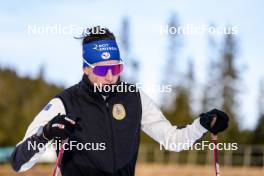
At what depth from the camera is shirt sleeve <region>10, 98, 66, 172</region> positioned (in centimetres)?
466

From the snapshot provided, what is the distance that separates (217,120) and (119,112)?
2.19 feet

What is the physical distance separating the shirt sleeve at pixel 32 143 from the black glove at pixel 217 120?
96 centimetres

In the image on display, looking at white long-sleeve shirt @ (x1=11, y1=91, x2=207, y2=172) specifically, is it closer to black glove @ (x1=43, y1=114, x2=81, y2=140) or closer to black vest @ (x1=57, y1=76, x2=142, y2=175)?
black vest @ (x1=57, y1=76, x2=142, y2=175)

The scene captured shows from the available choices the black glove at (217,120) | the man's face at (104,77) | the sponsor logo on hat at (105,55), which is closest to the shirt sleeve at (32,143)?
the man's face at (104,77)

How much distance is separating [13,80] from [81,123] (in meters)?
65.4

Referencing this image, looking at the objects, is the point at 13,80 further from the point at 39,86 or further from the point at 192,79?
the point at 192,79

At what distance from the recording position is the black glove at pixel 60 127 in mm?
4523

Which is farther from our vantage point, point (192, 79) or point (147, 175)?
point (192, 79)

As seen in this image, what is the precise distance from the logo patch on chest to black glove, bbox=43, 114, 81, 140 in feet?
1.49

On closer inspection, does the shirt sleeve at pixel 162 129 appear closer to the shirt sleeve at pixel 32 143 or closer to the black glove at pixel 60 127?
the shirt sleeve at pixel 32 143

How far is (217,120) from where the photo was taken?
499 centimetres

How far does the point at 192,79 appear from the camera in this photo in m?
53.7

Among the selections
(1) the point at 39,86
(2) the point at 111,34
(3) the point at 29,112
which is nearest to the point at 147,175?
(2) the point at 111,34

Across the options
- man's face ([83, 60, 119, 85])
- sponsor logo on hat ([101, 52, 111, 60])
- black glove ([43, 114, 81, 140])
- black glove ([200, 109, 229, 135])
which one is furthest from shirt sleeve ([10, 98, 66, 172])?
black glove ([200, 109, 229, 135])
